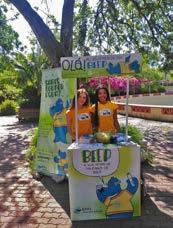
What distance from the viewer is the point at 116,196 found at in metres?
5.68

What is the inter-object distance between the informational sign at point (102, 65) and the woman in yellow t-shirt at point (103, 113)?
85 centimetres

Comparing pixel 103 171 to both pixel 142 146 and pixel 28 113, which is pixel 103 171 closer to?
pixel 142 146

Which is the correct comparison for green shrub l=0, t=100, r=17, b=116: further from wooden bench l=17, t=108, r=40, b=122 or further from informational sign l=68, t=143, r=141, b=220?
informational sign l=68, t=143, r=141, b=220

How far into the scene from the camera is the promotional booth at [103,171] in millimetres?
5617

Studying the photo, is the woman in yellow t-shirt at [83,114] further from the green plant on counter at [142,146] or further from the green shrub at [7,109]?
the green shrub at [7,109]

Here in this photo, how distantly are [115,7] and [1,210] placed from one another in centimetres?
786

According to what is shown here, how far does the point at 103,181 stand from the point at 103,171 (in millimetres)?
136

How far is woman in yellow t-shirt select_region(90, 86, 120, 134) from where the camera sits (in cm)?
657

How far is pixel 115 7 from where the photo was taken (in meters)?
12.4

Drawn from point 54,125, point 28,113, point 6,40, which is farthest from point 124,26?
point 28,113

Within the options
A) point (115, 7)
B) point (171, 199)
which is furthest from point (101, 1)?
point (171, 199)

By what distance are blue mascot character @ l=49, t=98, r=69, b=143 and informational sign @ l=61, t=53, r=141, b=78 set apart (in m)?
1.82

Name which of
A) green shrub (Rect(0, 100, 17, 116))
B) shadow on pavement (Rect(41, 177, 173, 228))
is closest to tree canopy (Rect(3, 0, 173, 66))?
shadow on pavement (Rect(41, 177, 173, 228))

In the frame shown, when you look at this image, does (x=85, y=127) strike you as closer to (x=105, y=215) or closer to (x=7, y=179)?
(x=105, y=215)
